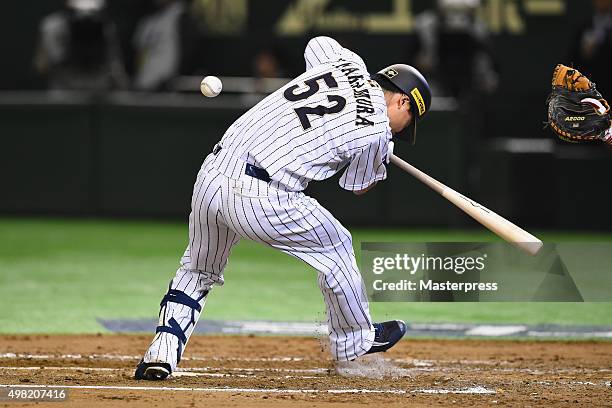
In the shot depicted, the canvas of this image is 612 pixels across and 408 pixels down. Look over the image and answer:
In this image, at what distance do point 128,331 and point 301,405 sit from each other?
9.14ft

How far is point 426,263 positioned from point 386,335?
426 mm

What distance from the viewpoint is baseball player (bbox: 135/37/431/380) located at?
5824 mm

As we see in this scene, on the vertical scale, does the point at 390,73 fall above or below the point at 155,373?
above

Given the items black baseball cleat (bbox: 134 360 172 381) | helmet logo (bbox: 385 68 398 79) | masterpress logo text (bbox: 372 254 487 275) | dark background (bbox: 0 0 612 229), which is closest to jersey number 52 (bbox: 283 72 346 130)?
helmet logo (bbox: 385 68 398 79)

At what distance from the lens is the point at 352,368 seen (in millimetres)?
6465

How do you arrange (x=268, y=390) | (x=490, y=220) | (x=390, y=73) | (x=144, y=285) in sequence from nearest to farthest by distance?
(x=268, y=390)
(x=390, y=73)
(x=490, y=220)
(x=144, y=285)

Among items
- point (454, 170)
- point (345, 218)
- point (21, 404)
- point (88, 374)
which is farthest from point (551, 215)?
point (21, 404)

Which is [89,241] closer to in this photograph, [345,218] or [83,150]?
[83,150]

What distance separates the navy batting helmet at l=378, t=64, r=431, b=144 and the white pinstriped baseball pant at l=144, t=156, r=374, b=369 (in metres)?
0.65

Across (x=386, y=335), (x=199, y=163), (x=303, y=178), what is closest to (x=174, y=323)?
(x=303, y=178)

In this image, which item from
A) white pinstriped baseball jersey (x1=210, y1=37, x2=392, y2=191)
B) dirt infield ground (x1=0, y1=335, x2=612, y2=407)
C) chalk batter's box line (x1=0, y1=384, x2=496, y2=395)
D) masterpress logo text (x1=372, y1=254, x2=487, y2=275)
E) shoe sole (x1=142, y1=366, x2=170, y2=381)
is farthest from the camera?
masterpress logo text (x1=372, y1=254, x2=487, y2=275)

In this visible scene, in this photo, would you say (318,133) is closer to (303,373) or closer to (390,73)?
(390,73)

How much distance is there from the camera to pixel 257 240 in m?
5.97

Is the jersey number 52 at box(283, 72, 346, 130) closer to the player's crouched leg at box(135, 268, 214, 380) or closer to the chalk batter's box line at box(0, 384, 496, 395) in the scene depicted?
the player's crouched leg at box(135, 268, 214, 380)
